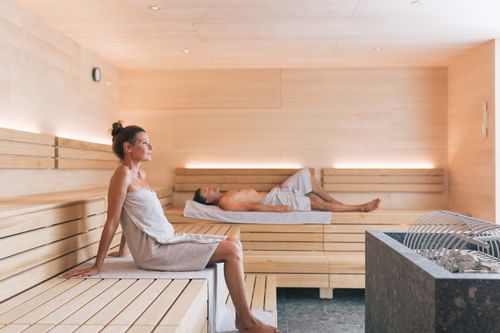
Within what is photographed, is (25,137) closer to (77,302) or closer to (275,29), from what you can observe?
(77,302)

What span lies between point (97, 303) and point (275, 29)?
277 cm

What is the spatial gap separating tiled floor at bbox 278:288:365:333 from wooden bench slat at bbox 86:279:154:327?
136 centimetres

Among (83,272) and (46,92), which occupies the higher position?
(46,92)

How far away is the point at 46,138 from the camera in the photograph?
12.4 ft

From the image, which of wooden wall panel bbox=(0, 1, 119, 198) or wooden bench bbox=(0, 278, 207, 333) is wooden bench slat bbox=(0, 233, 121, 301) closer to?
wooden bench bbox=(0, 278, 207, 333)

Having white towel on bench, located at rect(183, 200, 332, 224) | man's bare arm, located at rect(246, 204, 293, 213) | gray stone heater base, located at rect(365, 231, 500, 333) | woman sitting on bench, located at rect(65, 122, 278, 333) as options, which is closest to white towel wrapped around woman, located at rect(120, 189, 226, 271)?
woman sitting on bench, located at rect(65, 122, 278, 333)

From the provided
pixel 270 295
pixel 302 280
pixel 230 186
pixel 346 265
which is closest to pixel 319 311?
pixel 302 280

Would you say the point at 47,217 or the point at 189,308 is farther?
the point at 47,217

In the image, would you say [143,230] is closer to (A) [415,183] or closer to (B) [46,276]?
(B) [46,276]

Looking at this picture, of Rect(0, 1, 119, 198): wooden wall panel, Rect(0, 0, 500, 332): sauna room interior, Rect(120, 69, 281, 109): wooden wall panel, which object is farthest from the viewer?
Rect(120, 69, 281, 109): wooden wall panel

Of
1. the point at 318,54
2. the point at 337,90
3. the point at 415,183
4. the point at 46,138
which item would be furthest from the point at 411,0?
the point at 46,138

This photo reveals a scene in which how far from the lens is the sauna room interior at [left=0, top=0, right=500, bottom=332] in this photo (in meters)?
3.50

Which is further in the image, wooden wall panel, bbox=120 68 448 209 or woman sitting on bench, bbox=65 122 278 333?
wooden wall panel, bbox=120 68 448 209

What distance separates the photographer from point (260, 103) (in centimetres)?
559
